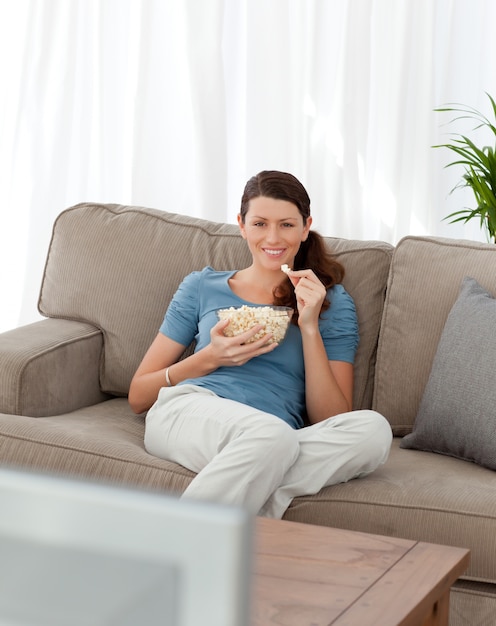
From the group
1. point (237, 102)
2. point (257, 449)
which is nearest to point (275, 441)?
point (257, 449)

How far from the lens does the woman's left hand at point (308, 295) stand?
2258mm

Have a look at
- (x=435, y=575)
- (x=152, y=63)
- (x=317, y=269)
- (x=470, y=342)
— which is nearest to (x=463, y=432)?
(x=470, y=342)

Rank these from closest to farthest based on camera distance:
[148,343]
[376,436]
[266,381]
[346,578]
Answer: [346,578], [376,436], [266,381], [148,343]

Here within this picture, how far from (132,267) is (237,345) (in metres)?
0.55

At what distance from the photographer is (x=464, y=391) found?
7.13 feet

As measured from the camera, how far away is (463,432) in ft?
7.12

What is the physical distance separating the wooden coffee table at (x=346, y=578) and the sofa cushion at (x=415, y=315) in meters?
0.86

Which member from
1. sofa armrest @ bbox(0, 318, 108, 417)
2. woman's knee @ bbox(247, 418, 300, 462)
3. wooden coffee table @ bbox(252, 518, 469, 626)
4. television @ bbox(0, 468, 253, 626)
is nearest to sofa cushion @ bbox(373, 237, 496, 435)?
woman's knee @ bbox(247, 418, 300, 462)

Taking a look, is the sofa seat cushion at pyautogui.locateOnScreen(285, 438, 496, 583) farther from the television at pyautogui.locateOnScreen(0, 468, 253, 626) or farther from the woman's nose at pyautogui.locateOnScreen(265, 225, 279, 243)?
the television at pyautogui.locateOnScreen(0, 468, 253, 626)

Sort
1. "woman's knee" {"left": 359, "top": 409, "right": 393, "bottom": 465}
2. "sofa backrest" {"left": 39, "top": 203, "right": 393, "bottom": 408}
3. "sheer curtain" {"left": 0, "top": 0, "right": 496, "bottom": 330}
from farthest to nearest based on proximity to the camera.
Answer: "sheer curtain" {"left": 0, "top": 0, "right": 496, "bottom": 330}
"sofa backrest" {"left": 39, "top": 203, "right": 393, "bottom": 408}
"woman's knee" {"left": 359, "top": 409, "right": 393, "bottom": 465}

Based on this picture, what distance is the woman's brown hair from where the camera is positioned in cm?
236

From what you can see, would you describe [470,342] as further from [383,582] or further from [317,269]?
[383,582]

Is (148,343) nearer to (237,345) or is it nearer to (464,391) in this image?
(237,345)

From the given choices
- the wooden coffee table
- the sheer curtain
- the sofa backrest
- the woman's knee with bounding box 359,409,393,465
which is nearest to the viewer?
the wooden coffee table
